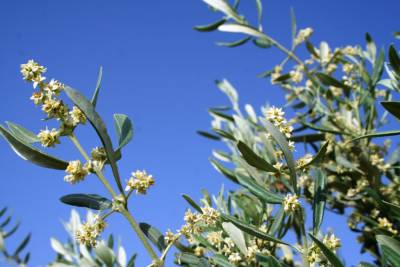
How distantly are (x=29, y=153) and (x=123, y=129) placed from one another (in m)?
0.29

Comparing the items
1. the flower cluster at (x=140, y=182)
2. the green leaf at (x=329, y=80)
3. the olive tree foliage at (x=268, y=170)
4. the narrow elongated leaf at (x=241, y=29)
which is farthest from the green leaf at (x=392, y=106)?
the narrow elongated leaf at (x=241, y=29)

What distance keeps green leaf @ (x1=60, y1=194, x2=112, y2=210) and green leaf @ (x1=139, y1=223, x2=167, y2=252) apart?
0.15 metres

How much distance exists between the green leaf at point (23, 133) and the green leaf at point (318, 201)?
94 centimetres

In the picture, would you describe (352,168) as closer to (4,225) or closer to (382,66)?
(382,66)

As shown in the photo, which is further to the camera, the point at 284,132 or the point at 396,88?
the point at 396,88

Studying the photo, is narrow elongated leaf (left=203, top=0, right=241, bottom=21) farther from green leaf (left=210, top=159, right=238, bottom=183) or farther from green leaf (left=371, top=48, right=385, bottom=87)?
green leaf (left=210, top=159, right=238, bottom=183)

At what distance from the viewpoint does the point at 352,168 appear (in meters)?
2.66

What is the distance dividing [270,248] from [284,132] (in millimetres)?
611

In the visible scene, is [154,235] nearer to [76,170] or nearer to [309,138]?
[76,170]

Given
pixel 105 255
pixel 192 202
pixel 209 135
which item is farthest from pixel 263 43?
pixel 105 255

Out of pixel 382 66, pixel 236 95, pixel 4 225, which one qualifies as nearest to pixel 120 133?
pixel 382 66

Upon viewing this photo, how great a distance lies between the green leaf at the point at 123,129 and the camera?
1.46 metres

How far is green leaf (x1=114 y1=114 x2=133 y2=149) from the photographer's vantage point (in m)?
1.46

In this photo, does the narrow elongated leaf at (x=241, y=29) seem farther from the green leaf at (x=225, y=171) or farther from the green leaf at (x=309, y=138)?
the green leaf at (x=225, y=171)
